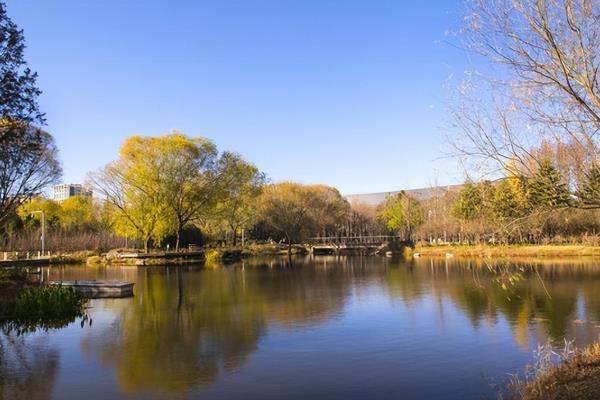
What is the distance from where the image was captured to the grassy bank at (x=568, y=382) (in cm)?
678

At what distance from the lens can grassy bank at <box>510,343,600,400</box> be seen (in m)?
6.78

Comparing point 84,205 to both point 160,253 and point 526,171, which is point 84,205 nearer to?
point 160,253

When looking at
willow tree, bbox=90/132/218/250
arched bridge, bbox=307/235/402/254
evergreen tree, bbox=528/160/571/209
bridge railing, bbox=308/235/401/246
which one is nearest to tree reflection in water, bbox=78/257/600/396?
evergreen tree, bbox=528/160/571/209

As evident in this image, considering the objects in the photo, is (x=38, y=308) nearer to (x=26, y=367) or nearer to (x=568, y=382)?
(x=26, y=367)

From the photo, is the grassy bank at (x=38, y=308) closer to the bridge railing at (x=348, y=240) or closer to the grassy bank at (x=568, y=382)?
the grassy bank at (x=568, y=382)

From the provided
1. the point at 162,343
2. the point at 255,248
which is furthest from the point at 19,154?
the point at 255,248

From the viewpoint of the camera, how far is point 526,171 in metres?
7.49

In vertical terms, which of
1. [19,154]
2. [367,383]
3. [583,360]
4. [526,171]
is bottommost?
[367,383]

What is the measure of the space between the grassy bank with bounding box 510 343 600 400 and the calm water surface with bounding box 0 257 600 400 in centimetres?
147

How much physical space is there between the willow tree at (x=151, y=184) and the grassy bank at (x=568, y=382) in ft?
149

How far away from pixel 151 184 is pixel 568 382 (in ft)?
154

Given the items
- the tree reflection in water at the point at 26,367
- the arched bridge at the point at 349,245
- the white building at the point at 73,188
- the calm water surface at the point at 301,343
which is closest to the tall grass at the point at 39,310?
the calm water surface at the point at 301,343

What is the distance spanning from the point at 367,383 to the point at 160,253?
41702 millimetres

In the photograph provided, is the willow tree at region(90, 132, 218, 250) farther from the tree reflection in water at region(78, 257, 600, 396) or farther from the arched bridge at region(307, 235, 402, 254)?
the arched bridge at region(307, 235, 402, 254)
